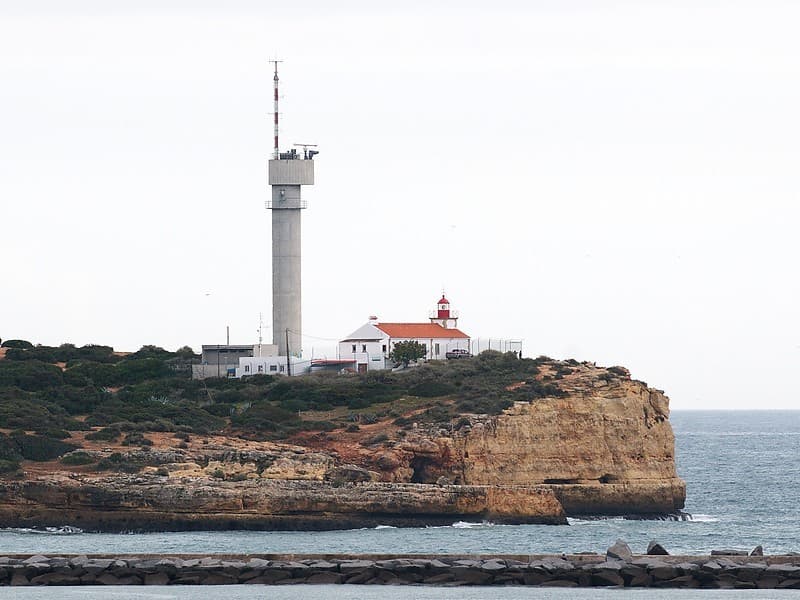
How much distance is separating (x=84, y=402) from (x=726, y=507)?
1095 inches

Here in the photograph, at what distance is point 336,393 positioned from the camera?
230 ft

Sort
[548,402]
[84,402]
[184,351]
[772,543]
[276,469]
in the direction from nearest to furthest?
[772,543] → [276,469] → [548,402] → [84,402] → [184,351]

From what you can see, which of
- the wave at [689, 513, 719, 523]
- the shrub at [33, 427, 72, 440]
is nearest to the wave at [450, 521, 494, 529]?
the wave at [689, 513, 719, 523]

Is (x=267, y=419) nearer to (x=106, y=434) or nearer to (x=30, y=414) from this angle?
(x=106, y=434)

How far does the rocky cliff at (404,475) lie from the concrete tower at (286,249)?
15.4 m

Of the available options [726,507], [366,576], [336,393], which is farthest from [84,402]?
[366,576]

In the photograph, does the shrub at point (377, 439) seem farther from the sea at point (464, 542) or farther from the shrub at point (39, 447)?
the shrub at point (39, 447)

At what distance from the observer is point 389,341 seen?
80.2 m

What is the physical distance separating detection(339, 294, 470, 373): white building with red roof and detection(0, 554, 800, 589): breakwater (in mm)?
Answer: 43140

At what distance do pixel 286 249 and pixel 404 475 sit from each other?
21987 mm

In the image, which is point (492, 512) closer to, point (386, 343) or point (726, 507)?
point (726, 507)

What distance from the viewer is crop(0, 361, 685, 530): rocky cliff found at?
56.1 metres

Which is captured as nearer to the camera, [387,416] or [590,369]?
[387,416]

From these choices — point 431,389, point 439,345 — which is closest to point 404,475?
point 431,389
